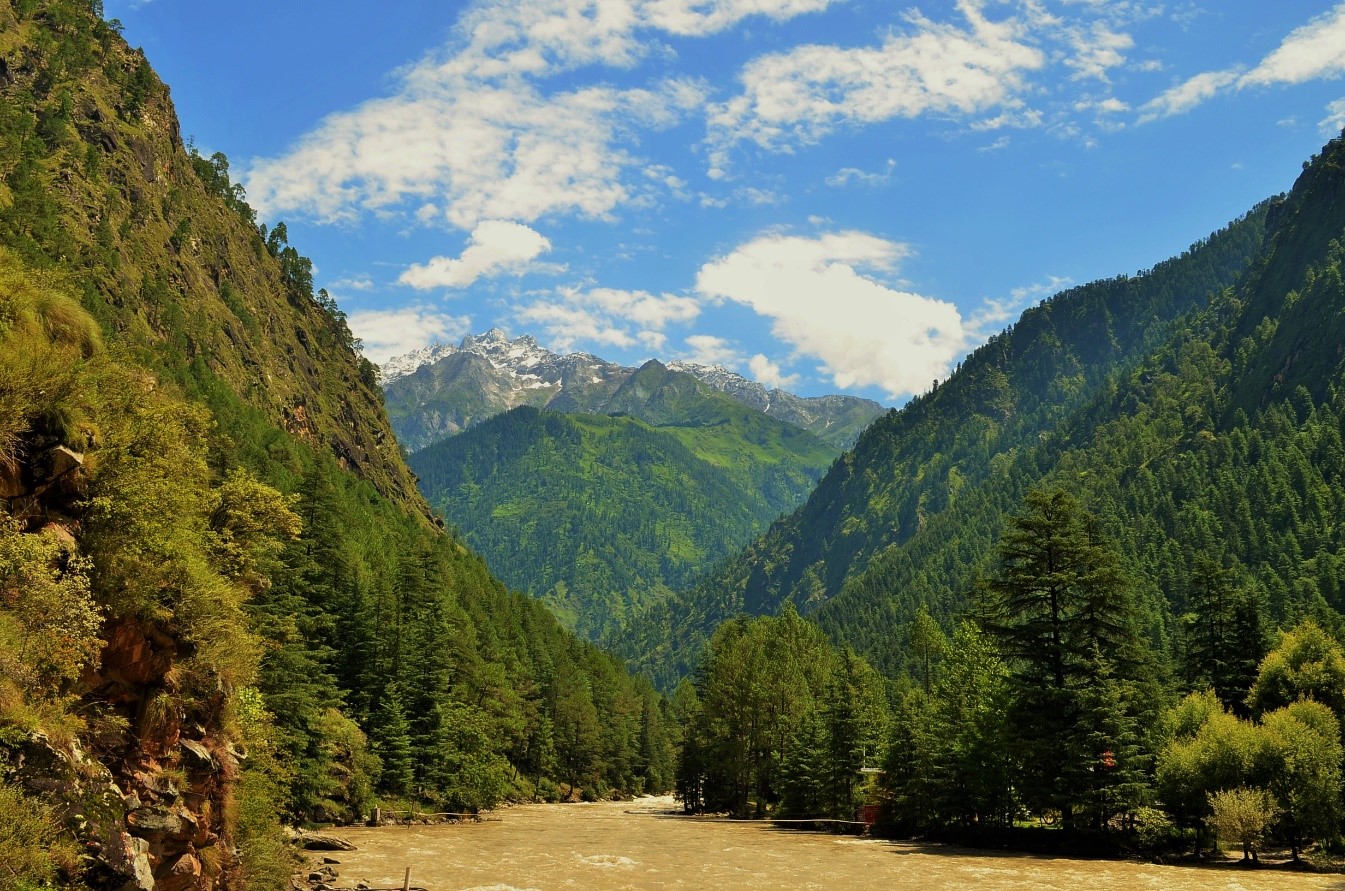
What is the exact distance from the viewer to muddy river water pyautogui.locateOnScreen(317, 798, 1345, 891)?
45.7 metres

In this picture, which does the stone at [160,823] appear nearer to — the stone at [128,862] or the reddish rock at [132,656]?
the stone at [128,862]

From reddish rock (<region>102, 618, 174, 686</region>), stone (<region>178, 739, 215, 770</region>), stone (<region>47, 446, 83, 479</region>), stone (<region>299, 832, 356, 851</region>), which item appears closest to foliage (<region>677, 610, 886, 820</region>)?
stone (<region>299, 832, 356, 851</region>)

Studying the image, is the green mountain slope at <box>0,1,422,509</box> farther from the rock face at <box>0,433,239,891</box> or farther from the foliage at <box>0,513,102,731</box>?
the foliage at <box>0,513,102,731</box>

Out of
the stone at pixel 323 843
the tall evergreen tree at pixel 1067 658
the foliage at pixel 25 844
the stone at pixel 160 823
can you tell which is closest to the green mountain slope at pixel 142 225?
the stone at pixel 323 843

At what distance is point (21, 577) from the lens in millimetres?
21875

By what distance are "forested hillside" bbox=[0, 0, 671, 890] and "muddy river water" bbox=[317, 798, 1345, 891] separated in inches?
→ 318

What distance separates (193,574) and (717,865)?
39.0m

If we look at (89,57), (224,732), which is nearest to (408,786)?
(224,732)

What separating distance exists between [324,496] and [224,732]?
169 feet

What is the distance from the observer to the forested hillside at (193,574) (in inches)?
920

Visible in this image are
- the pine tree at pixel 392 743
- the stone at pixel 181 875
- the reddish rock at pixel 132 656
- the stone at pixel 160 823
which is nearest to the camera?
the stone at pixel 160 823

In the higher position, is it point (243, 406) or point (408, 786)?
point (243, 406)

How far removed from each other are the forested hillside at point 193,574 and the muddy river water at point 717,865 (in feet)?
26.5

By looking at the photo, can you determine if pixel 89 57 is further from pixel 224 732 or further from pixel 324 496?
pixel 224 732
